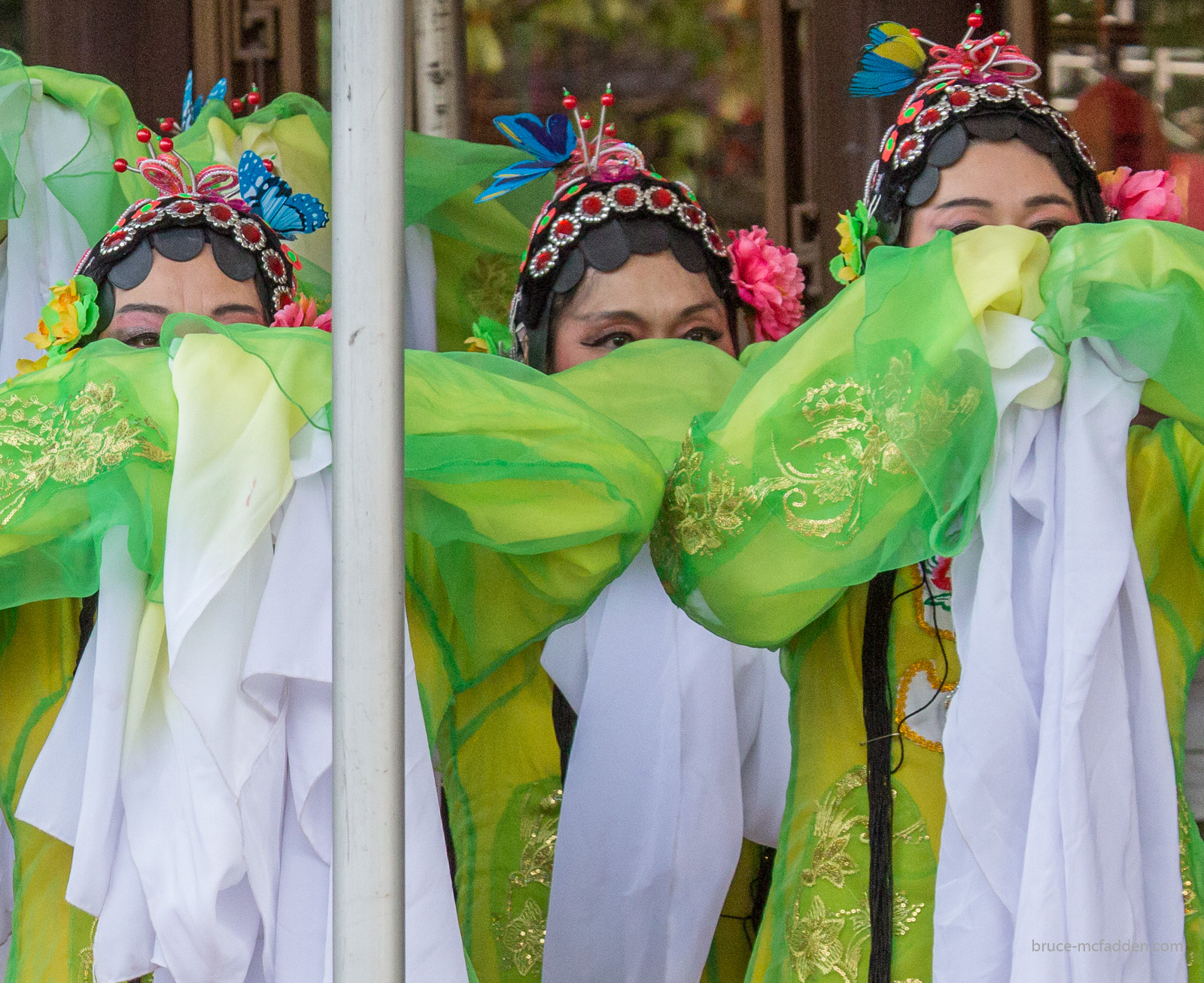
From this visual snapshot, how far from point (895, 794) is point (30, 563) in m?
0.95

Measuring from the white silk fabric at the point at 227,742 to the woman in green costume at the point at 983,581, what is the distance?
389 mm

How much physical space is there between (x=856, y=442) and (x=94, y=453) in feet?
2.54

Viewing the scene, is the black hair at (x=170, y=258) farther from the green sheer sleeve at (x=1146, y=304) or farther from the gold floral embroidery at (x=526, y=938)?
the green sheer sleeve at (x=1146, y=304)

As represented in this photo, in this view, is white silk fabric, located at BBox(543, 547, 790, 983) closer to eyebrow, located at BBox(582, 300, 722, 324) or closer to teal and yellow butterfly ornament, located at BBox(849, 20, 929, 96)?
eyebrow, located at BBox(582, 300, 722, 324)

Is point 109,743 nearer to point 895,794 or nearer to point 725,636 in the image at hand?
point 725,636

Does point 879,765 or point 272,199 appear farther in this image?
point 272,199

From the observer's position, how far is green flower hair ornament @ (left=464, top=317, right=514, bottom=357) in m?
2.45

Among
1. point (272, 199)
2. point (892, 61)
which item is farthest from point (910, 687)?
point (272, 199)

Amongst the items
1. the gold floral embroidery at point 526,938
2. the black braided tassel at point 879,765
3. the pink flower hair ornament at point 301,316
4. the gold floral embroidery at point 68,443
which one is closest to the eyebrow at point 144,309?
the pink flower hair ornament at point 301,316

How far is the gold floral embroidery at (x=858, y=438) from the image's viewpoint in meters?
1.51

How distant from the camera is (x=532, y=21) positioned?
414 centimetres

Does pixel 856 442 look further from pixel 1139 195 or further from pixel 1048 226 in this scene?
pixel 1139 195

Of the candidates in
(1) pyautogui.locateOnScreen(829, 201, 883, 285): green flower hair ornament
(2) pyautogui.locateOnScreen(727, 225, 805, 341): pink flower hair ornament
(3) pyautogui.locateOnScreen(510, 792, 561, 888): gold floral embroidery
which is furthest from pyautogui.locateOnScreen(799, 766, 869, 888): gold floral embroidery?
(2) pyautogui.locateOnScreen(727, 225, 805, 341): pink flower hair ornament

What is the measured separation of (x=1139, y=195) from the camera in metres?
2.04
